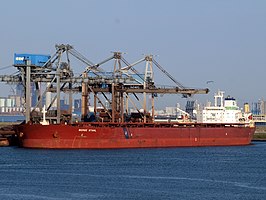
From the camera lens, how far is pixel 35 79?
190ft

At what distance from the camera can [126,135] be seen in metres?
56.7

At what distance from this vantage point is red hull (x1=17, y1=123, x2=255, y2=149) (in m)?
53.8

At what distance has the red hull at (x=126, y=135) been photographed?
2117 inches

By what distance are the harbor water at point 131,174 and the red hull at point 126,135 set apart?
1.77m

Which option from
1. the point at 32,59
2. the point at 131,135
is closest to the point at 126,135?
the point at 131,135

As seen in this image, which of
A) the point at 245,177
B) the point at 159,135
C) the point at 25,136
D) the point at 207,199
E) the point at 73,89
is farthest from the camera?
the point at 73,89

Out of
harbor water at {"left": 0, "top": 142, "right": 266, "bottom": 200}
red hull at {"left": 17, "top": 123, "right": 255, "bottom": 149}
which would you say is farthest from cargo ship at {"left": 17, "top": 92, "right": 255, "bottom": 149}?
harbor water at {"left": 0, "top": 142, "right": 266, "bottom": 200}

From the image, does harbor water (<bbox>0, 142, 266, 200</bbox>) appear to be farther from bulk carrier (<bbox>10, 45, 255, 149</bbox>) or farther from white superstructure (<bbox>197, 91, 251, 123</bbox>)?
white superstructure (<bbox>197, 91, 251, 123</bbox>)

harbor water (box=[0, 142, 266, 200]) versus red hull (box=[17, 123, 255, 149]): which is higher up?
red hull (box=[17, 123, 255, 149])

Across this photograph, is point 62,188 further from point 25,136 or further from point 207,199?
point 25,136

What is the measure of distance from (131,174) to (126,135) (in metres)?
18.6

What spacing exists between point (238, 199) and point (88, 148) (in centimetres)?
2608

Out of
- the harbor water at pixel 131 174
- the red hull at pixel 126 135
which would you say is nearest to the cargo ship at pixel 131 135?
the red hull at pixel 126 135

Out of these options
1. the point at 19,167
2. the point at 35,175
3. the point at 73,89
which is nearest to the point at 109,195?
the point at 35,175
